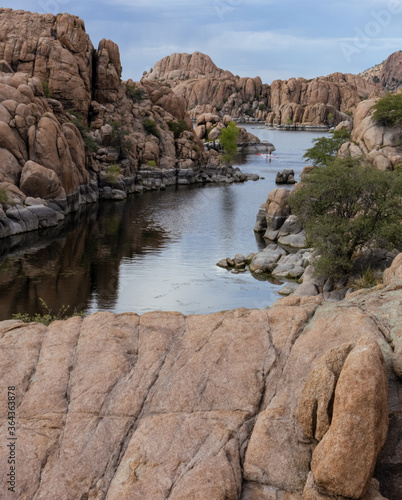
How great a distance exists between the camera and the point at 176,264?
4300cm

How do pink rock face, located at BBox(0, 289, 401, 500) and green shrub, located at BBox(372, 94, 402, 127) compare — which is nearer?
pink rock face, located at BBox(0, 289, 401, 500)

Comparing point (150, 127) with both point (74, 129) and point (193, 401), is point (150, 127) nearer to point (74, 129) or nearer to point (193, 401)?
point (74, 129)

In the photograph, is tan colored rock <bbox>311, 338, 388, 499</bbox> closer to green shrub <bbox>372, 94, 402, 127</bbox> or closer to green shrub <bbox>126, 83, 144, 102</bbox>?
green shrub <bbox>372, 94, 402, 127</bbox>

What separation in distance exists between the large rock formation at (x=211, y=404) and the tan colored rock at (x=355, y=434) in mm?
18

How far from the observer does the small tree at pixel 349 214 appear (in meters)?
32.5

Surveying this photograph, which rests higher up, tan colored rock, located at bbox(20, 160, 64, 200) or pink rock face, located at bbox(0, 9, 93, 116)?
pink rock face, located at bbox(0, 9, 93, 116)

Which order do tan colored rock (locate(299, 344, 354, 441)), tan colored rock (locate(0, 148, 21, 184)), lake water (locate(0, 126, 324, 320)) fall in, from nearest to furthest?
tan colored rock (locate(299, 344, 354, 441)) < lake water (locate(0, 126, 324, 320)) < tan colored rock (locate(0, 148, 21, 184))

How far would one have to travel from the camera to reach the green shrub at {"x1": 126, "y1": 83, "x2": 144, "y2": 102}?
337 feet

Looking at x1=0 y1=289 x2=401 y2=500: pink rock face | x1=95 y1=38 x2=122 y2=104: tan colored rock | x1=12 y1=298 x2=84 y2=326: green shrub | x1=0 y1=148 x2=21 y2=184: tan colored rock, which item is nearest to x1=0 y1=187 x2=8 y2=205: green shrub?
x1=0 y1=148 x2=21 y2=184: tan colored rock

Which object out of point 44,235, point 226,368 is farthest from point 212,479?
point 44,235

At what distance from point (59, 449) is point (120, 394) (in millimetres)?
1764

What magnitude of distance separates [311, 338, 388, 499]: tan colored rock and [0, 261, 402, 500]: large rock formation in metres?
0.02

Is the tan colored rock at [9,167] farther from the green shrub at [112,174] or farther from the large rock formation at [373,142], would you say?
the large rock formation at [373,142]

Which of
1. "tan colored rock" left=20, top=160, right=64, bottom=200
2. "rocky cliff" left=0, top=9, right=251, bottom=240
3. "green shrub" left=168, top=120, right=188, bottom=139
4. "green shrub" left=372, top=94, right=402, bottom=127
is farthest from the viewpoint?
"green shrub" left=168, top=120, right=188, bottom=139
